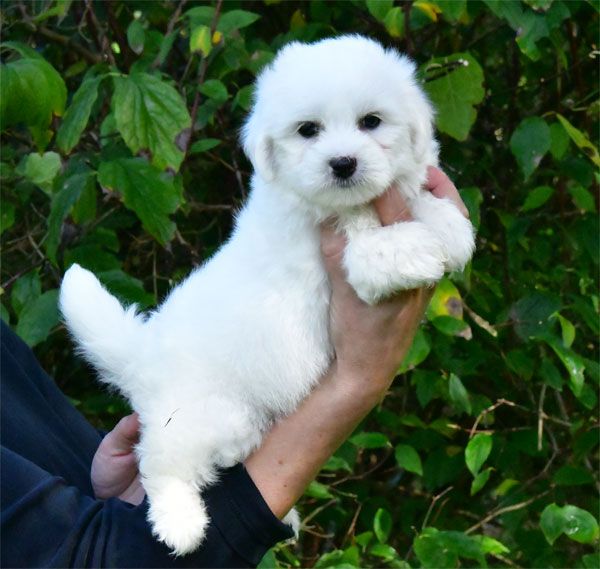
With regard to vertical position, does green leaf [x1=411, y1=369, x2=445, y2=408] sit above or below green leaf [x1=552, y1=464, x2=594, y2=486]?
above

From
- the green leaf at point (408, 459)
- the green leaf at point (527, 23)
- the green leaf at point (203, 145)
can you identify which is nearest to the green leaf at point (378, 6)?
the green leaf at point (527, 23)

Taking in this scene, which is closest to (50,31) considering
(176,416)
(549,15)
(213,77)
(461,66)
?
(213,77)

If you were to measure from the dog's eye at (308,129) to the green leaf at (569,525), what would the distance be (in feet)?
4.67

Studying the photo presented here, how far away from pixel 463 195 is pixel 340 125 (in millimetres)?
1116

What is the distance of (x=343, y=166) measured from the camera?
1.88m

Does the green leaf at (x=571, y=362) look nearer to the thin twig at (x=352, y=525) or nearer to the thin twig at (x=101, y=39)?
the thin twig at (x=352, y=525)

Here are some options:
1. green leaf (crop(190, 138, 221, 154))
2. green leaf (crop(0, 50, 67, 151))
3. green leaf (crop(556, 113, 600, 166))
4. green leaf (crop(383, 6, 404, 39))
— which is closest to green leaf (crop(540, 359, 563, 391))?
green leaf (crop(556, 113, 600, 166))

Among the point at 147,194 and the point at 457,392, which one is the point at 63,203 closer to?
the point at 147,194

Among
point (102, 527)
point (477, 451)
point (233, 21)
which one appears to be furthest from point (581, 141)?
point (102, 527)

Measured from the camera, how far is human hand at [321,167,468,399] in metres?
1.90

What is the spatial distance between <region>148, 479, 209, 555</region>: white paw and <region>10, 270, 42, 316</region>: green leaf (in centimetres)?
114

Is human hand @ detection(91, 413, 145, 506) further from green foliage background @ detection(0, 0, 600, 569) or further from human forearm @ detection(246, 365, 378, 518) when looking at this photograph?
green foliage background @ detection(0, 0, 600, 569)

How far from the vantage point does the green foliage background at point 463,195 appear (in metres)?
2.77

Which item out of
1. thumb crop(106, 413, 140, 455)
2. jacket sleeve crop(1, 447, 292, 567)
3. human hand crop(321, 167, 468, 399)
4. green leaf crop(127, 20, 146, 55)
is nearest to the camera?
jacket sleeve crop(1, 447, 292, 567)
